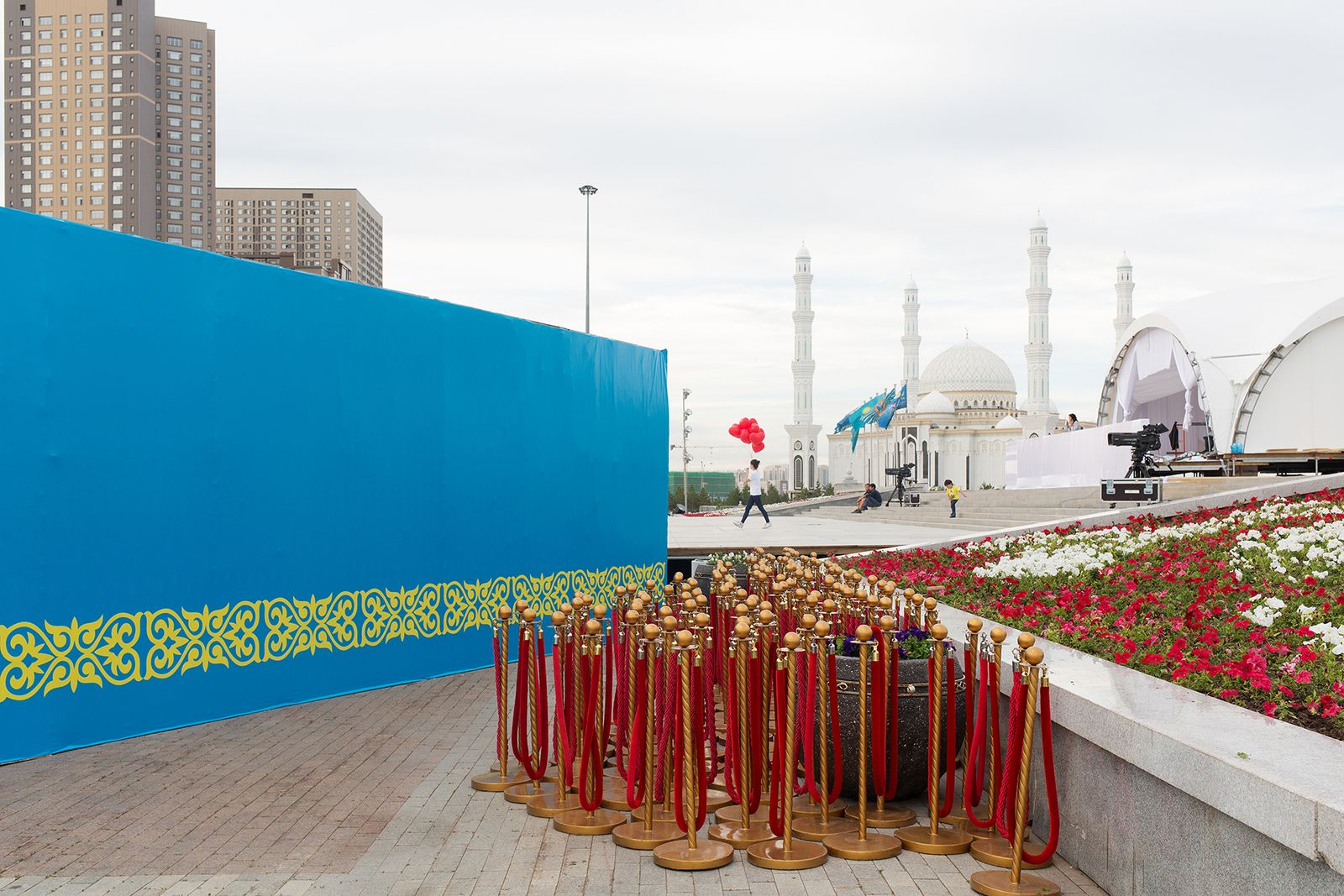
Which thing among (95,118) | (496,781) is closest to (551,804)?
(496,781)

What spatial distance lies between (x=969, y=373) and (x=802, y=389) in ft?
40.7

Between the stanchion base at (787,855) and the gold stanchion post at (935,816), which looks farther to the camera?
the gold stanchion post at (935,816)

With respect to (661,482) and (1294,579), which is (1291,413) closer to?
(661,482)

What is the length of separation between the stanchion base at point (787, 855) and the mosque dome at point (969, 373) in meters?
80.8

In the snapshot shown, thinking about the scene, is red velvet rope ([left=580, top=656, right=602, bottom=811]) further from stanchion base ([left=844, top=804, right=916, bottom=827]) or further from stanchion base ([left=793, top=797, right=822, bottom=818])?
stanchion base ([left=844, top=804, right=916, bottom=827])

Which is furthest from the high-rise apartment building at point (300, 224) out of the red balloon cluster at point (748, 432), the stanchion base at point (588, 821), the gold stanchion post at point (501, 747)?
the stanchion base at point (588, 821)

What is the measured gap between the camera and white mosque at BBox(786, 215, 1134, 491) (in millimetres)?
76500

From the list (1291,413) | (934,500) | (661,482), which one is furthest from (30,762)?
(1291,413)

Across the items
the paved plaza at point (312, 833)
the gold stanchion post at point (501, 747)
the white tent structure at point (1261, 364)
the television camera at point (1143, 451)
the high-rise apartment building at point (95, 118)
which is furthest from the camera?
the high-rise apartment building at point (95, 118)

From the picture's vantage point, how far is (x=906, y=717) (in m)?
5.86

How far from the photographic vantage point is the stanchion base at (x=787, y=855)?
5055mm

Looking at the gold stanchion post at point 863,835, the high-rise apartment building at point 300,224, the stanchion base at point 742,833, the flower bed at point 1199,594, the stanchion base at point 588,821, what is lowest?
the stanchion base at point 588,821

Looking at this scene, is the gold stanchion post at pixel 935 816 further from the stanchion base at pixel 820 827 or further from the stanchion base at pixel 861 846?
the stanchion base at pixel 820 827

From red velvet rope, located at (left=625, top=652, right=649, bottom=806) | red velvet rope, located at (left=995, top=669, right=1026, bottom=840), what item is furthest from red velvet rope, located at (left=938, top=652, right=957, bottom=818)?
red velvet rope, located at (left=625, top=652, right=649, bottom=806)
